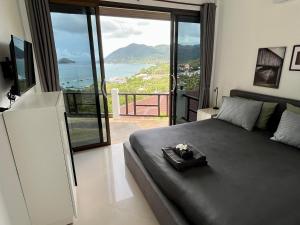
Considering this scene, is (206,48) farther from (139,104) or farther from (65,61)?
(139,104)

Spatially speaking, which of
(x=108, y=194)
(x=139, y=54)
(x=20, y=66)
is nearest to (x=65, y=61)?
(x=20, y=66)

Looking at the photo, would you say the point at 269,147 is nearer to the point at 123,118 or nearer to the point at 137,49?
the point at 123,118

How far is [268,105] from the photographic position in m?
2.57

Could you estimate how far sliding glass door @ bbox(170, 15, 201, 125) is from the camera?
3.51 meters

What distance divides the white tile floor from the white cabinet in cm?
30

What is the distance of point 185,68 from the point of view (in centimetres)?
379

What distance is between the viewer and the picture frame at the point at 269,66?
2619 mm

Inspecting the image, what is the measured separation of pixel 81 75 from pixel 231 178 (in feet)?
8.68

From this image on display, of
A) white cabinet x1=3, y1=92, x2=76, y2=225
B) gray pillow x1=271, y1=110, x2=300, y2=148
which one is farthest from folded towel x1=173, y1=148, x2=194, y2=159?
gray pillow x1=271, y1=110, x2=300, y2=148

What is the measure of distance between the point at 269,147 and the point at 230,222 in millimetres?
1287

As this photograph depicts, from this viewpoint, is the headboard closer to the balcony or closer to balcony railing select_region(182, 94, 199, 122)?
balcony railing select_region(182, 94, 199, 122)

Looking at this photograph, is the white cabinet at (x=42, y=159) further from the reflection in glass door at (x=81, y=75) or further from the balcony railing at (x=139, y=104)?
the balcony railing at (x=139, y=104)

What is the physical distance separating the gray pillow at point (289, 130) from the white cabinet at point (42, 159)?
2.36m

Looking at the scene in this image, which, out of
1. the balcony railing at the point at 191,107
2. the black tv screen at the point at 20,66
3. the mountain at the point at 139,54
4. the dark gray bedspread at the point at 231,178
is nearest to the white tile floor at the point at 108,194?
the dark gray bedspread at the point at 231,178
